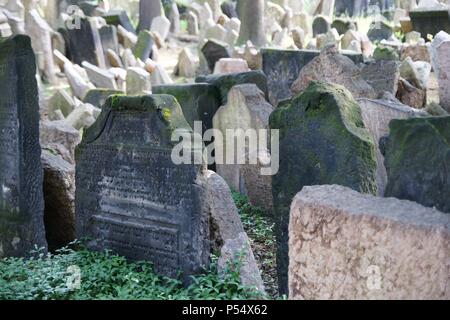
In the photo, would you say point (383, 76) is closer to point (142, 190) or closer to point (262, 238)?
point (262, 238)

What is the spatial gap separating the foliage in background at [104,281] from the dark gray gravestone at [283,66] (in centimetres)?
531

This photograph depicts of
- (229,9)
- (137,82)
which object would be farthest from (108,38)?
(229,9)

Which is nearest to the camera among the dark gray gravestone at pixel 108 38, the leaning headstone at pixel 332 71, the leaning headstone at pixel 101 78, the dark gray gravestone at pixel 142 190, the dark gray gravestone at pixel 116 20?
the dark gray gravestone at pixel 142 190

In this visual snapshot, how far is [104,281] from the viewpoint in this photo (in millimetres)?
Answer: 4461

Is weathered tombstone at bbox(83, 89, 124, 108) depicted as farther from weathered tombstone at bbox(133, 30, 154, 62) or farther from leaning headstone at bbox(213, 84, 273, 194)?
weathered tombstone at bbox(133, 30, 154, 62)

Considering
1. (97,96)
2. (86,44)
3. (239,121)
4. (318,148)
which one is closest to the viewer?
(318,148)

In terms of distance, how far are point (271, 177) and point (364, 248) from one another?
2132 mm

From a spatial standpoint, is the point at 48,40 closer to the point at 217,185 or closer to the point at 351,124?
the point at 217,185

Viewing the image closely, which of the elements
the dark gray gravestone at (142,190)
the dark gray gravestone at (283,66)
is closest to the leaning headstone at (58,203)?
the dark gray gravestone at (142,190)

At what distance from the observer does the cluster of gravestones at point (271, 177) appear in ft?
9.38

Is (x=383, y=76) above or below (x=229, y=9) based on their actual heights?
below

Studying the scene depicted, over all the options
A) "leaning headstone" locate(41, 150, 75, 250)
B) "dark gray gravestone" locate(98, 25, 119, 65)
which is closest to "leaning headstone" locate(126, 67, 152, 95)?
"dark gray gravestone" locate(98, 25, 119, 65)

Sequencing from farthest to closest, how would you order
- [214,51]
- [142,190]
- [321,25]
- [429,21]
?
1. [321,25]
2. [429,21]
3. [214,51]
4. [142,190]

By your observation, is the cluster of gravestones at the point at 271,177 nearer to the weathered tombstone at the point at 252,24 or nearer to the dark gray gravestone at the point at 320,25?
the weathered tombstone at the point at 252,24
